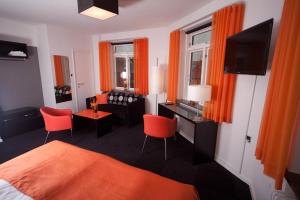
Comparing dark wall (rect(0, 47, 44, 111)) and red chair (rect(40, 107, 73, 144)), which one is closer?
red chair (rect(40, 107, 73, 144))

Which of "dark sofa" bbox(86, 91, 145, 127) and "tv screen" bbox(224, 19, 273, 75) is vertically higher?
"tv screen" bbox(224, 19, 273, 75)

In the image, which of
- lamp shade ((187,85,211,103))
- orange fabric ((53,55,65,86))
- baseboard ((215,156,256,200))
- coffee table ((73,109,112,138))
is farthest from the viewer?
orange fabric ((53,55,65,86))

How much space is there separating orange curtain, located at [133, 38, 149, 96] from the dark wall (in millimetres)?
2568

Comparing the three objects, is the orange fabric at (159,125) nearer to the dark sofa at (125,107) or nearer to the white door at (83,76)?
the dark sofa at (125,107)

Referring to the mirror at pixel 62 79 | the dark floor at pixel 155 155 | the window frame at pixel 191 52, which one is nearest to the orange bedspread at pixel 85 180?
the dark floor at pixel 155 155

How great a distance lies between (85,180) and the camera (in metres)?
1.16

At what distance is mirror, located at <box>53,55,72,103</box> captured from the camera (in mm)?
3922

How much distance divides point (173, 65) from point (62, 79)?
3059 millimetres

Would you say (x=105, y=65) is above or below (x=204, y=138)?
above

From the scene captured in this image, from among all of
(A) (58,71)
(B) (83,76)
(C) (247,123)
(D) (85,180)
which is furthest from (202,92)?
(B) (83,76)

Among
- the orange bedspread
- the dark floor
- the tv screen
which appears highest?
the tv screen

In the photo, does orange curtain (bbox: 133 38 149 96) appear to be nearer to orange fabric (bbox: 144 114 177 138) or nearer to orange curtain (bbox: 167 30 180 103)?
orange curtain (bbox: 167 30 180 103)

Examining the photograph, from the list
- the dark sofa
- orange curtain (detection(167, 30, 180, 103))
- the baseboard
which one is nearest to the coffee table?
the dark sofa

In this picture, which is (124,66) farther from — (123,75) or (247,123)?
(247,123)
